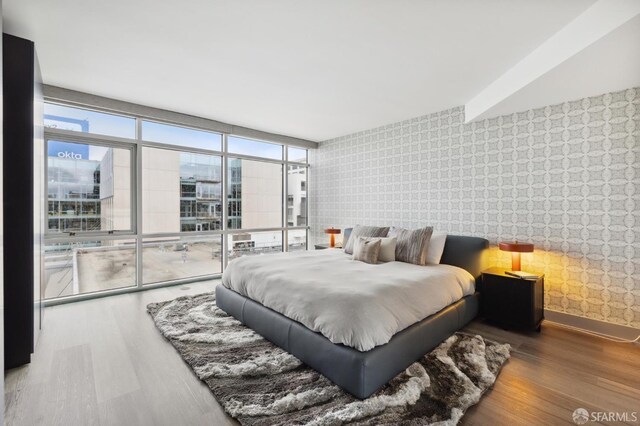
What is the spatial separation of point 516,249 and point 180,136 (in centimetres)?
488

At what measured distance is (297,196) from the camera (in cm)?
639

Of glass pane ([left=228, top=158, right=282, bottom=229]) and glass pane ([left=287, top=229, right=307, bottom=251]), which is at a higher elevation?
glass pane ([left=228, top=158, right=282, bottom=229])

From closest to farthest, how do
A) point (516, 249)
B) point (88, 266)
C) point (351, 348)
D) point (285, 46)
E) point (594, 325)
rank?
point (351, 348), point (285, 46), point (594, 325), point (516, 249), point (88, 266)

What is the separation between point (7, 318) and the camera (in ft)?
7.41

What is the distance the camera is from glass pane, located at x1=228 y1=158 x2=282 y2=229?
5.34 metres

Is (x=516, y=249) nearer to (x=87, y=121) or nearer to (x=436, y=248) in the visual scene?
(x=436, y=248)

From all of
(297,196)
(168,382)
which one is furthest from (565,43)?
(297,196)

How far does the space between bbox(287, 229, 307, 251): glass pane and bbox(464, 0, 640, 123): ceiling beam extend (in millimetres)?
4147

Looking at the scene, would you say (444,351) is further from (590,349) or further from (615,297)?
(615,297)

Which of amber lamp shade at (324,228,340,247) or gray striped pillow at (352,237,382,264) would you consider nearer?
gray striped pillow at (352,237,382,264)

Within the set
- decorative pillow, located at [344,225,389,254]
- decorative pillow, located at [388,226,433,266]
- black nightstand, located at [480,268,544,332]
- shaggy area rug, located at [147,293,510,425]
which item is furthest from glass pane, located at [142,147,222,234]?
black nightstand, located at [480,268,544,332]

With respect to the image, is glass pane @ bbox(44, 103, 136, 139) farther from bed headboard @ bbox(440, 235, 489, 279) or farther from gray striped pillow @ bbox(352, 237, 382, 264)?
bed headboard @ bbox(440, 235, 489, 279)

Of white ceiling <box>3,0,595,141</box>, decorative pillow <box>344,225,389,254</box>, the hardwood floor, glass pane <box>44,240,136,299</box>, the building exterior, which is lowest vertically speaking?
the hardwood floor

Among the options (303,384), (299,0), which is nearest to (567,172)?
(299,0)
